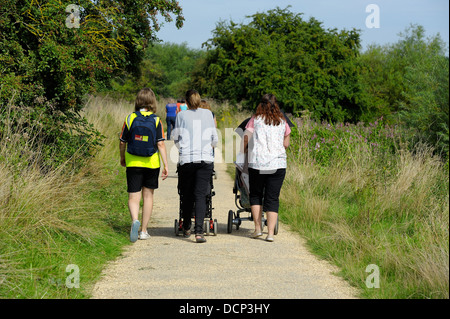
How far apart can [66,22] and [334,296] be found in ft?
19.2

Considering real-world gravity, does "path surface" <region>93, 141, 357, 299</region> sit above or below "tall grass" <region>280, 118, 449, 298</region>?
below

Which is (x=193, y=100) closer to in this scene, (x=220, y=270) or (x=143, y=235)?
(x=143, y=235)

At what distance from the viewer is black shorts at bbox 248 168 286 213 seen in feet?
25.3

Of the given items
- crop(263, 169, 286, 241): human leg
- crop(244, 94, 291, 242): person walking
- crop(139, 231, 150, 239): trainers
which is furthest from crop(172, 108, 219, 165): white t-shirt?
crop(139, 231, 150, 239): trainers

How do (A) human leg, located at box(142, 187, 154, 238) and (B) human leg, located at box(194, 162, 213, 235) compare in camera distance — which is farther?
(A) human leg, located at box(142, 187, 154, 238)

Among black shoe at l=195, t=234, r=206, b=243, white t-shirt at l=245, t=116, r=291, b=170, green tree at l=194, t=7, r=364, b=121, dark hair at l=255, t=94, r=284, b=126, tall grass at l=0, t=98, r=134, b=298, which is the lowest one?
black shoe at l=195, t=234, r=206, b=243

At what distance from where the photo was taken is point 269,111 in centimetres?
768

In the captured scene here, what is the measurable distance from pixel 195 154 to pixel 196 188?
0.44 metres

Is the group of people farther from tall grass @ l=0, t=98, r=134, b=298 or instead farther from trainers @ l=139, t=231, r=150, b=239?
tall grass @ l=0, t=98, r=134, b=298

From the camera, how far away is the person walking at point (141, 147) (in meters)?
7.39

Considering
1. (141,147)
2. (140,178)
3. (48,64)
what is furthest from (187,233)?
(48,64)

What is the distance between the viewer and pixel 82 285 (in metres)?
5.50
